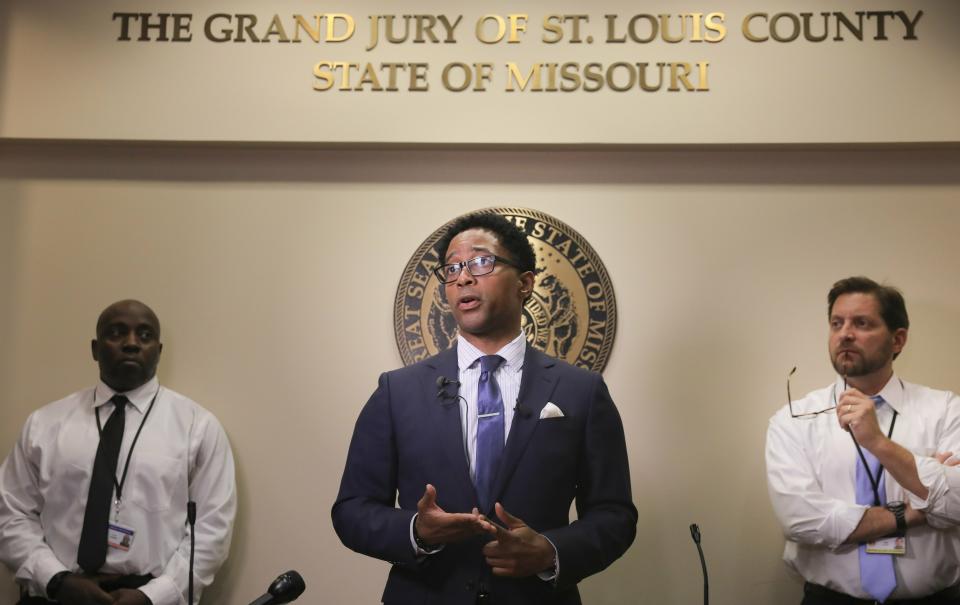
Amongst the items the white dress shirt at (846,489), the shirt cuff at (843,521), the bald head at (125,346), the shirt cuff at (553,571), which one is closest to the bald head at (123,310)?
the bald head at (125,346)

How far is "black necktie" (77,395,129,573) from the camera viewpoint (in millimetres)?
3547

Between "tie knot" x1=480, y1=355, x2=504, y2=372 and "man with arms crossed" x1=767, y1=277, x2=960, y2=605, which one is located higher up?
"tie knot" x1=480, y1=355, x2=504, y2=372

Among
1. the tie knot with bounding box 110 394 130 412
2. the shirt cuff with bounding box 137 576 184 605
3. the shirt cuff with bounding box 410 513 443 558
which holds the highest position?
the tie knot with bounding box 110 394 130 412

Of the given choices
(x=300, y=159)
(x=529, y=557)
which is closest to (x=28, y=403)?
(x=300, y=159)

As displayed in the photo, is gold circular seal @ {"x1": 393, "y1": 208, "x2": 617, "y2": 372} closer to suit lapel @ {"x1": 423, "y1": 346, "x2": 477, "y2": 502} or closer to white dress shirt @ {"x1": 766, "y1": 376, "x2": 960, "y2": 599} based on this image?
white dress shirt @ {"x1": 766, "y1": 376, "x2": 960, "y2": 599}

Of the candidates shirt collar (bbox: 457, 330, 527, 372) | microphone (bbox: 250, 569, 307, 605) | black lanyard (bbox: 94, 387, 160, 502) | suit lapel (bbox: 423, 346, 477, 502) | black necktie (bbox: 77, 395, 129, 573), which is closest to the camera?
microphone (bbox: 250, 569, 307, 605)

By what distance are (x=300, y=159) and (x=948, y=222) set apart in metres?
2.91

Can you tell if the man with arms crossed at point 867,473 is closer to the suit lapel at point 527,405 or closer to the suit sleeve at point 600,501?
the suit sleeve at point 600,501

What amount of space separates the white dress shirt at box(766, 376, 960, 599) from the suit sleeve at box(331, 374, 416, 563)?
1.53m

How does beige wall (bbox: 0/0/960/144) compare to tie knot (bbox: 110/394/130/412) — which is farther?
beige wall (bbox: 0/0/960/144)

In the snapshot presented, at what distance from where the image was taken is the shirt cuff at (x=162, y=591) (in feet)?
11.5

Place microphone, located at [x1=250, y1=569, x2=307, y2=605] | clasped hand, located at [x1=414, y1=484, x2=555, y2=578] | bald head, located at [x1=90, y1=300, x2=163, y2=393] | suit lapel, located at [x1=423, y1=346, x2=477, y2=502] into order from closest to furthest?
microphone, located at [x1=250, y1=569, x2=307, y2=605] → clasped hand, located at [x1=414, y1=484, x2=555, y2=578] → suit lapel, located at [x1=423, y1=346, x2=477, y2=502] → bald head, located at [x1=90, y1=300, x2=163, y2=393]

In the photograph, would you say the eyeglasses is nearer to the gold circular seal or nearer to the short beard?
the gold circular seal

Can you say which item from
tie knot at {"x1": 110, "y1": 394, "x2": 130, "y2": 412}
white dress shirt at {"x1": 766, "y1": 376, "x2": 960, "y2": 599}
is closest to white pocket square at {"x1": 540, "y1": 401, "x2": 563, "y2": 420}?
white dress shirt at {"x1": 766, "y1": 376, "x2": 960, "y2": 599}
